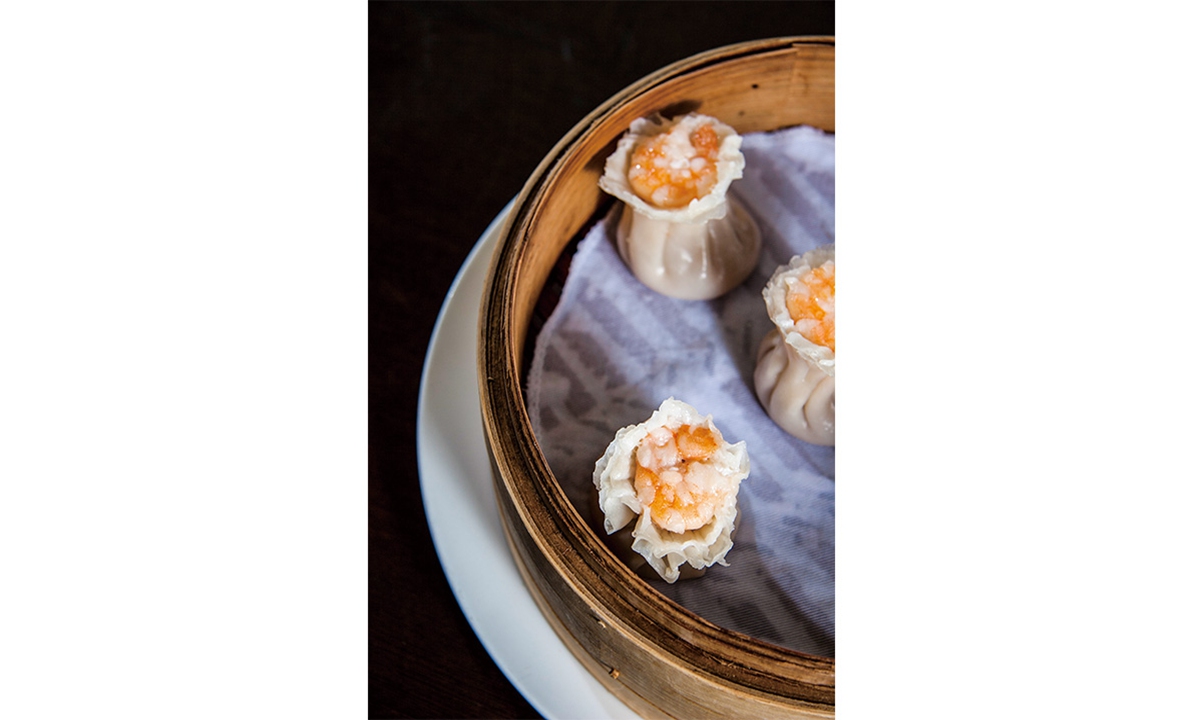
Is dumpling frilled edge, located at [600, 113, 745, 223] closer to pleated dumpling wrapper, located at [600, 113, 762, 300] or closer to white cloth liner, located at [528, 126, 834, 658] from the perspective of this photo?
pleated dumpling wrapper, located at [600, 113, 762, 300]

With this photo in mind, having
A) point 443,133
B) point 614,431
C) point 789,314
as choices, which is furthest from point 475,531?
point 443,133

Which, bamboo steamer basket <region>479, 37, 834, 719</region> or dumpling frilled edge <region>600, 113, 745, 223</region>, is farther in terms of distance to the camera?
dumpling frilled edge <region>600, 113, 745, 223</region>

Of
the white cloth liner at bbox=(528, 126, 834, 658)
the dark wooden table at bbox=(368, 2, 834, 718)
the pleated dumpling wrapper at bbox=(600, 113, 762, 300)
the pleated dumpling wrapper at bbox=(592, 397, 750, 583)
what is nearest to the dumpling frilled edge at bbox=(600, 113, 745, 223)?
the pleated dumpling wrapper at bbox=(600, 113, 762, 300)

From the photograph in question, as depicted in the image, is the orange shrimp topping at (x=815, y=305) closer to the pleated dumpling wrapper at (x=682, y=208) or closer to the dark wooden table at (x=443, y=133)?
the pleated dumpling wrapper at (x=682, y=208)

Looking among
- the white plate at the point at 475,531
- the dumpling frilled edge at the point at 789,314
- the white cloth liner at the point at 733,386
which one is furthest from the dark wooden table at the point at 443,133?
the dumpling frilled edge at the point at 789,314

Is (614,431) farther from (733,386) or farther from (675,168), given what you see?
(675,168)

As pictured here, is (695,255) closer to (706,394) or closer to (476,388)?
(706,394)

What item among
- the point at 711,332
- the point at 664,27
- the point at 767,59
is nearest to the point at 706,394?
the point at 711,332
